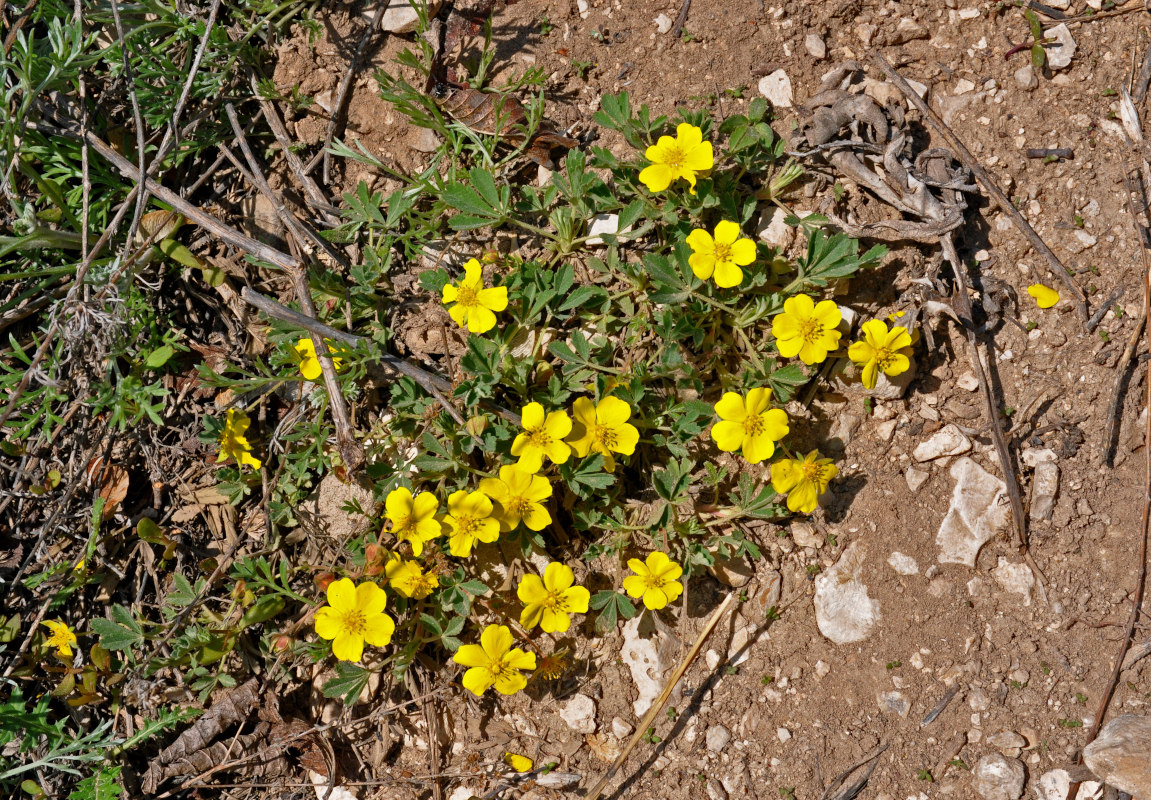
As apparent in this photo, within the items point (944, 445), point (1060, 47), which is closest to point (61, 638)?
point (944, 445)

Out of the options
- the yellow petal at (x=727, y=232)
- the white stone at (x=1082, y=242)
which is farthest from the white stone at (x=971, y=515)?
the yellow petal at (x=727, y=232)

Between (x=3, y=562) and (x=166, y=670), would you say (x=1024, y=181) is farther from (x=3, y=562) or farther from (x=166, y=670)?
(x=3, y=562)

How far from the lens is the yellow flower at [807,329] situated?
2812mm

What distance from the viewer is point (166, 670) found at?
3.29 m

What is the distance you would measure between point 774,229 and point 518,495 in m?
1.49

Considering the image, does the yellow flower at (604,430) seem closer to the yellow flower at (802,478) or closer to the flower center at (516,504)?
the flower center at (516,504)

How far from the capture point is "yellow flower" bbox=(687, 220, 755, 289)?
2.86 metres

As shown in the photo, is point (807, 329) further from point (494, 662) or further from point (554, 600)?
point (494, 662)

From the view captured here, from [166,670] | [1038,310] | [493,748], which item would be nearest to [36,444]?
[166,670]

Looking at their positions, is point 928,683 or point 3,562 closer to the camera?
point 928,683

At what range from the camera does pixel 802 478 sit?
2805 millimetres

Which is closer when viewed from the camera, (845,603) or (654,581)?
(654,581)

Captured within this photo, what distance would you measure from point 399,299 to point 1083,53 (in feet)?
9.61

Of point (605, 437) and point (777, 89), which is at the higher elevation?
point (777, 89)
